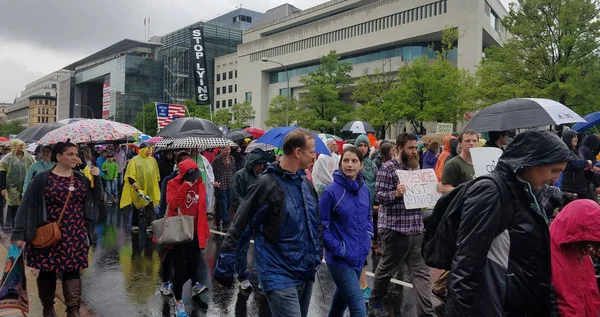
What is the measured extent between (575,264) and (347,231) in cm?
190

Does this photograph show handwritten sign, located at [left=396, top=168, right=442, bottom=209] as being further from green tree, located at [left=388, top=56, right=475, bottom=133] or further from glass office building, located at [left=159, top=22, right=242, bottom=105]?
glass office building, located at [left=159, top=22, right=242, bottom=105]

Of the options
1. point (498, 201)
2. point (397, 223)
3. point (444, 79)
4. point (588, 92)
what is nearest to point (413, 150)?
point (397, 223)

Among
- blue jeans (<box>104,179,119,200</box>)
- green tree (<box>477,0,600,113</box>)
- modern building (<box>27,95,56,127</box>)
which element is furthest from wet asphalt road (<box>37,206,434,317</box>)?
modern building (<box>27,95,56,127</box>)

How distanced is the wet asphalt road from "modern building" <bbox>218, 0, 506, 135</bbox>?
38.2m

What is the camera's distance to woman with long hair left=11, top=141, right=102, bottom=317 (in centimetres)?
477

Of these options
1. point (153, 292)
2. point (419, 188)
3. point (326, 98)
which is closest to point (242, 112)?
point (326, 98)

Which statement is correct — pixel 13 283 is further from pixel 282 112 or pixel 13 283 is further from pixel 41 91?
pixel 41 91

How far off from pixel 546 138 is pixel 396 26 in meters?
53.1

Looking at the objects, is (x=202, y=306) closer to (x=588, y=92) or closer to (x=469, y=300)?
(x=469, y=300)

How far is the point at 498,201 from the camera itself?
2.43 m

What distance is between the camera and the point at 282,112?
53719 millimetres

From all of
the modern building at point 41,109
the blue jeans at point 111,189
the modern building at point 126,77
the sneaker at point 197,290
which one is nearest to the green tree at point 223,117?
the modern building at point 126,77

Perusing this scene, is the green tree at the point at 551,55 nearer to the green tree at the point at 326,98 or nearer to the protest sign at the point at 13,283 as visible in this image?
the green tree at the point at 326,98

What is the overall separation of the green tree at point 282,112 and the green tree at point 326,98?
5.57 ft
